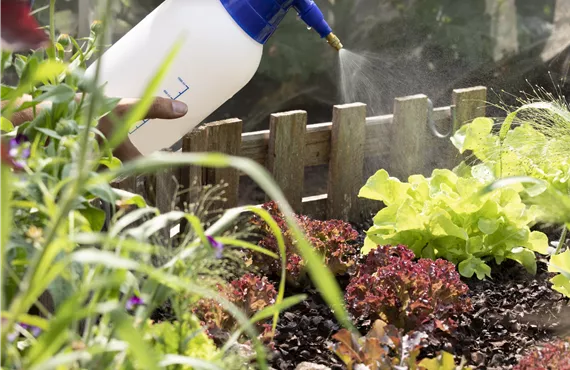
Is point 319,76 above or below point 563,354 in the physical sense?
above

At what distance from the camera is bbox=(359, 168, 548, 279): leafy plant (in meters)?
2.12

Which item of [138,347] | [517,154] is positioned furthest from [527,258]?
[138,347]

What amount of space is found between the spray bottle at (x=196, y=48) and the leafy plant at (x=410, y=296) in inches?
19.7

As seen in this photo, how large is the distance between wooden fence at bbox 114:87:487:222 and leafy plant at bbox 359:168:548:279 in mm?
362

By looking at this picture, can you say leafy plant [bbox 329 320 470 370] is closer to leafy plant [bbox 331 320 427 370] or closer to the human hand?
leafy plant [bbox 331 320 427 370]

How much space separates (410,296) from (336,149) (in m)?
0.93

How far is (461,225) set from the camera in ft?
7.19

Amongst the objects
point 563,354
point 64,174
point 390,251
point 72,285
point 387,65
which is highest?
point 387,65

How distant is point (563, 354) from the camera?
1459 millimetres

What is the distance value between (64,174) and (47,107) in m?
0.22

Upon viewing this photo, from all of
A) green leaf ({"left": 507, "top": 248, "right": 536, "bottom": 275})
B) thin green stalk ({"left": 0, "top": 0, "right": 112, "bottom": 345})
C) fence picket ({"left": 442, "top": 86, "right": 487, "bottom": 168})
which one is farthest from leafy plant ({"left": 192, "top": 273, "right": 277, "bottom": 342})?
fence picket ({"left": 442, "top": 86, "right": 487, "bottom": 168})

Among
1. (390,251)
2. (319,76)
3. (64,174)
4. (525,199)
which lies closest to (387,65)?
(319,76)

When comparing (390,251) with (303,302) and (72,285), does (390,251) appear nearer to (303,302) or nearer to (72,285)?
(303,302)

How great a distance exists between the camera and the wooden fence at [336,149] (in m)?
2.33
